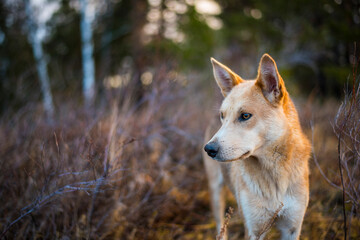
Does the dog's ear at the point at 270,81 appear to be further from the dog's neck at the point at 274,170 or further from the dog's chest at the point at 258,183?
the dog's chest at the point at 258,183

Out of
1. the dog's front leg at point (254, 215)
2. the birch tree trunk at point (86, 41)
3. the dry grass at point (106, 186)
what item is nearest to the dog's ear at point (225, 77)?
the dry grass at point (106, 186)

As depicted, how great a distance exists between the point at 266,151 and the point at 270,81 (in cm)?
65

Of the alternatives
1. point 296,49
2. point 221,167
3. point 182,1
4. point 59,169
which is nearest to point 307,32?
point 296,49

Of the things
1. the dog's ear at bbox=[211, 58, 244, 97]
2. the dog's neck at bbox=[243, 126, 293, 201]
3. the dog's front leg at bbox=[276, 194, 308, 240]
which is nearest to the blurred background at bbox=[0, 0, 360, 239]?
the dog's front leg at bbox=[276, 194, 308, 240]

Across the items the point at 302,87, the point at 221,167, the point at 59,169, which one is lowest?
the point at 302,87

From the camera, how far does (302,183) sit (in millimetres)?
2279

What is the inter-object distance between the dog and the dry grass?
2.10 ft

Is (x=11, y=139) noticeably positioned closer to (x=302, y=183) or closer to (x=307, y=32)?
(x=302, y=183)

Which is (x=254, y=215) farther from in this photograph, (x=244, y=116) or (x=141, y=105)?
(x=141, y=105)

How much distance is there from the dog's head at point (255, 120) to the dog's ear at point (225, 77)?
328mm

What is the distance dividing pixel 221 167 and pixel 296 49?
10.7 m

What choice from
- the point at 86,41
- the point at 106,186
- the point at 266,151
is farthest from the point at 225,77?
the point at 86,41

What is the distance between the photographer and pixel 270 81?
7.31ft

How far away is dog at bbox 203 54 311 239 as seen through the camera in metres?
2.11
